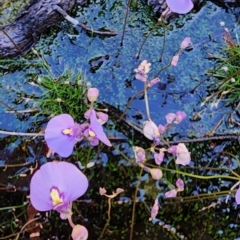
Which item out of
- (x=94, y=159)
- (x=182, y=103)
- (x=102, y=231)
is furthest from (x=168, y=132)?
(x=102, y=231)

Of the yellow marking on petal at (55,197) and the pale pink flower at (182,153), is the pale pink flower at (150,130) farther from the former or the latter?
the yellow marking on petal at (55,197)

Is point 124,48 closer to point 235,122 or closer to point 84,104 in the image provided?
point 84,104

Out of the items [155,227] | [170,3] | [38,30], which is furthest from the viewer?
[38,30]

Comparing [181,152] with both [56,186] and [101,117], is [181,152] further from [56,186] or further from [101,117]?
[56,186]

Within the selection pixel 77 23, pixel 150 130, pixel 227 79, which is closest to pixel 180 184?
pixel 150 130

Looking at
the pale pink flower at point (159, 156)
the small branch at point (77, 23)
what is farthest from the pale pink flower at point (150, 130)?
the small branch at point (77, 23)

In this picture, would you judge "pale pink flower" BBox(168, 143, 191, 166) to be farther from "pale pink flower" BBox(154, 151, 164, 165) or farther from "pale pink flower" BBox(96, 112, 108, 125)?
"pale pink flower" BBox(96, 112, 108, 125)
